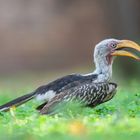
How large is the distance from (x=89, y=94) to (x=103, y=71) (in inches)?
41.3

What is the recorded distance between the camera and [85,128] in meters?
9.75

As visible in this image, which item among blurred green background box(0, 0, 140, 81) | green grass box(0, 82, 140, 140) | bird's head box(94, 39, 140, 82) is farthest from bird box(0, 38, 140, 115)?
blurred green background box(0, 0, 140, 81)

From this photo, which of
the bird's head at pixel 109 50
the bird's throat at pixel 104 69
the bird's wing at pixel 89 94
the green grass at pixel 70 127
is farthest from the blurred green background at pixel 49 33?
the green grass at pixel 70 127

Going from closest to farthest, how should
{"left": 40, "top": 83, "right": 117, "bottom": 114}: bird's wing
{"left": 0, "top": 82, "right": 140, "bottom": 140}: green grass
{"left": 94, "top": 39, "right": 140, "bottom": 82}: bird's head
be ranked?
{"left": 0, "top": 82, "right": 140, "bottom": 140}: green grass
{"left": 40, "top": 83, "right": 117, "bottom": 114}: bird's wing
{"left": 94, "top": 39, "right": 140, "bottom": 82}: bird's head

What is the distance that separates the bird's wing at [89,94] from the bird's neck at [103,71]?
43 cm

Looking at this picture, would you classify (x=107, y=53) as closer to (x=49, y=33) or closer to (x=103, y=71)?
(x=103, y=71)

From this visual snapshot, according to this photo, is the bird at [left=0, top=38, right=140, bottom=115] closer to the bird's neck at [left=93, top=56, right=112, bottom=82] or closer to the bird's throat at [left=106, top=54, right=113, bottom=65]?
the bird's neck at [left=93, top=56, right=112, bottom=82]

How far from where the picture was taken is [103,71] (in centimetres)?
1422

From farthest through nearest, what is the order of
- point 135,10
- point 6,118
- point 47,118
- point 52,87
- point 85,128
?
point 135,10, point 52,87, point 6,118, point 47,118, point 85,128

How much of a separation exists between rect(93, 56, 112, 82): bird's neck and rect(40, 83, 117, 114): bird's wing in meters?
0.43

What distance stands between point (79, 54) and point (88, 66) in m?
2.17

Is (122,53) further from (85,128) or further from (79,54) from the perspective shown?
(79,54)

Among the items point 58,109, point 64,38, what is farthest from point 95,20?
point 58,109

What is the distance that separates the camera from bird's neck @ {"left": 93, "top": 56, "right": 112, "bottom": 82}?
14.0m
